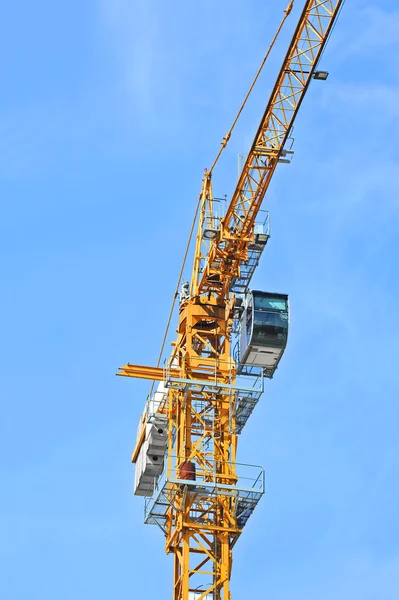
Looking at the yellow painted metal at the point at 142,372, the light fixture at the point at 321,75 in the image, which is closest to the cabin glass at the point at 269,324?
the yellow painted metal at the point at 142,372

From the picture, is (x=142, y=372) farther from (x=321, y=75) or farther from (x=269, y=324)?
(x=321, y=75)

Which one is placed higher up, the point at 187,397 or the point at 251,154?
the point at 251,154

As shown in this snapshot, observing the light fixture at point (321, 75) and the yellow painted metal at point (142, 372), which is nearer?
the light fixture at point (321, 75)

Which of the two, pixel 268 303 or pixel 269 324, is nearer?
pixel 269 324

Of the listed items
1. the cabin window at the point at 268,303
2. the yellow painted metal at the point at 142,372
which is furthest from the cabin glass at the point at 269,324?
the yellow painted metal at the point at 142,372

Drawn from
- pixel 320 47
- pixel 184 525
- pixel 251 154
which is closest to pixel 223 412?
pixel 184 525

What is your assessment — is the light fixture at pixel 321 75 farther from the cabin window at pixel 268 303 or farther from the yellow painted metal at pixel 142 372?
the yellow painted metal at pixel 142 372

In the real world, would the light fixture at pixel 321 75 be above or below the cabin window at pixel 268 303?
above

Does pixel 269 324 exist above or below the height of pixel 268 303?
below

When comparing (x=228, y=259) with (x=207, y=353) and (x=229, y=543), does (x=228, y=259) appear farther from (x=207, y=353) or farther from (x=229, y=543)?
→ (x=229, y=543)

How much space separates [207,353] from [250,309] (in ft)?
13.5

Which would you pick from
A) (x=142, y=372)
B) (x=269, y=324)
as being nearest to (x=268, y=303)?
(x=269, y=324)

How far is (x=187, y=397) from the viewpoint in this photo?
208ft

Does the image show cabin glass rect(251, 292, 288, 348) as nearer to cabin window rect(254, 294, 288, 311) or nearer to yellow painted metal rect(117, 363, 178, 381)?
cabin window rect(254, 294, 288, 311)
